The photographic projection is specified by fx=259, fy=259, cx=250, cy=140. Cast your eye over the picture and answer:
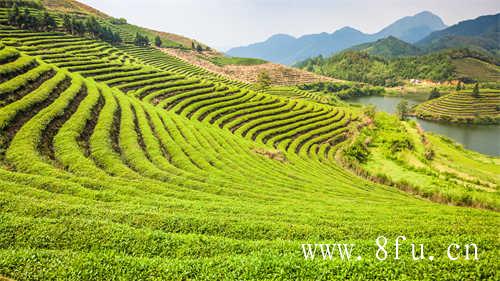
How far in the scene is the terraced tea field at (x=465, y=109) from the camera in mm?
113062

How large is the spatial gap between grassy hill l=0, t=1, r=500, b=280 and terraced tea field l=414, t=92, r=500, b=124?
271 feet

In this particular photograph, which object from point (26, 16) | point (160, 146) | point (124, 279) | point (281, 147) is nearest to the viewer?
point (124, 279)

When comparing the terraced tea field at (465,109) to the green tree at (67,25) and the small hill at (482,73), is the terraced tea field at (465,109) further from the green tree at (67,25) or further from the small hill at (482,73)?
the green tree at (67,25)

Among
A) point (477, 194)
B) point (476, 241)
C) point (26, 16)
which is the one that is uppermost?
point (26, 16)

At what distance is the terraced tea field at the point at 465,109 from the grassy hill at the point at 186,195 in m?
82.7

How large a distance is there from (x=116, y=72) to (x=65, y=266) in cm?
5248

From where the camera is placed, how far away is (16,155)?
17.6 m

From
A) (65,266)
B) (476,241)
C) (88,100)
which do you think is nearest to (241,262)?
(65,266)

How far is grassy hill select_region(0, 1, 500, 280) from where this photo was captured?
845cm

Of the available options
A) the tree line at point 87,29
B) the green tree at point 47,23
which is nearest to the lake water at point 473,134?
the tree line at point 87,29

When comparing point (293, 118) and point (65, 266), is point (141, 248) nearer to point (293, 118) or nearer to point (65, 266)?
point (65, 266)

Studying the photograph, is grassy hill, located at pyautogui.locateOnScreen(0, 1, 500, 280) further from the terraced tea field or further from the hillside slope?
the hillside slope

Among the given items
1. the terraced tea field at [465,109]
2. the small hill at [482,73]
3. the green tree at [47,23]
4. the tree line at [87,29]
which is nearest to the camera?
the green tree at [47,23]

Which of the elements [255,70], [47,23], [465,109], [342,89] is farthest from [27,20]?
[342,89]
